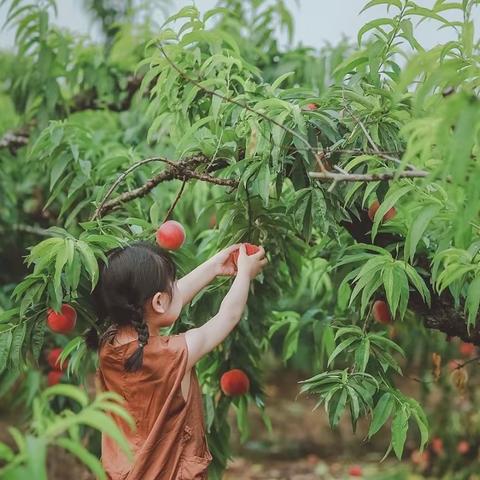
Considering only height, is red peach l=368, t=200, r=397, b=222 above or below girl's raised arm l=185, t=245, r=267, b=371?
above

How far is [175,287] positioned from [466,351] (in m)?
2.05

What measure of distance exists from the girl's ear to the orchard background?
0.50ft

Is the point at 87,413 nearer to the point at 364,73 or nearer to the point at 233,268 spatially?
the point at 233,268

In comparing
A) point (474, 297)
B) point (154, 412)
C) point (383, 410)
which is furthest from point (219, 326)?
point (474, 297)

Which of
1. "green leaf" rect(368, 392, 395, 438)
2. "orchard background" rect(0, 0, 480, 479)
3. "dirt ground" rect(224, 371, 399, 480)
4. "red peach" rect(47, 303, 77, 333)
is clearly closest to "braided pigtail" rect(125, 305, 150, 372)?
"orchard background" rect(0, 0, 480, 479)

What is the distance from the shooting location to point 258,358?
2.91 metres

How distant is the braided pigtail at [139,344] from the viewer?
6.53 feet

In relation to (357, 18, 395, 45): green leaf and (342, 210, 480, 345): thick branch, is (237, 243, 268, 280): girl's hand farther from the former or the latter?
(357, 18, 395, 45): green leaf

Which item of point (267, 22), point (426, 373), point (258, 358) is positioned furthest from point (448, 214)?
point (426, 373)

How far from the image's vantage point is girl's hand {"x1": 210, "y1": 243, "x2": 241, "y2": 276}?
2260 millimetres

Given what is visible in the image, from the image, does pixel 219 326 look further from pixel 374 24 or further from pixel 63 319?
pixel 374 24

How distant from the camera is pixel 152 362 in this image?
200 centimetres

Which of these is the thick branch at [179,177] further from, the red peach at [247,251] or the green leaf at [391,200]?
the green leaf at [391,200]

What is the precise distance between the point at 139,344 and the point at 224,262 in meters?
0.39
